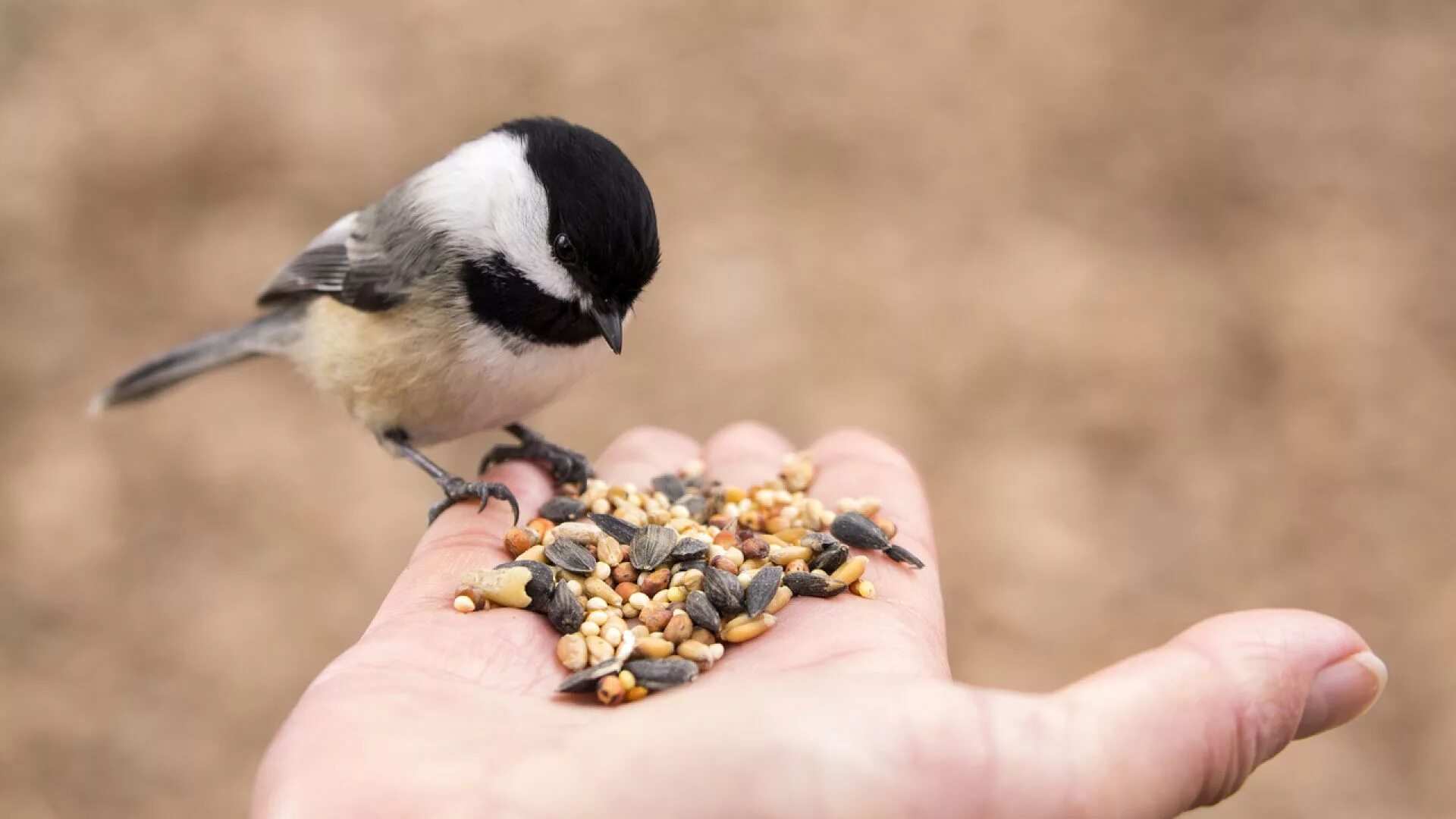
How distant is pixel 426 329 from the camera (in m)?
1.74

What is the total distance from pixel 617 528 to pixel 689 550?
16cm

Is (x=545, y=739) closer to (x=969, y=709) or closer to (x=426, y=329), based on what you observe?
(x=969, y=709)

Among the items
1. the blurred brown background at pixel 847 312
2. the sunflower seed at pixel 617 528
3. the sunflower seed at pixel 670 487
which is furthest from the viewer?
the blurred brown background at pixel 847 312

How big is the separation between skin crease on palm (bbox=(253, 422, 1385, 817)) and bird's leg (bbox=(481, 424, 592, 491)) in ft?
2.81

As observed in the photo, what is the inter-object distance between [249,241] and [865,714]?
3337 mm

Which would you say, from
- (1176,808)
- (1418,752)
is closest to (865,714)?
(1176,808)

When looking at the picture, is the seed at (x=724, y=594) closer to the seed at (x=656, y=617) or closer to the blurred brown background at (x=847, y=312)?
the seed at (x=656, y=617)

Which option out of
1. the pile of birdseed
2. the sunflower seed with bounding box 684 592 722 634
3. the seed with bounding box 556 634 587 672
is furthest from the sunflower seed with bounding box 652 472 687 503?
the seed with bounding box 556 634 587 672

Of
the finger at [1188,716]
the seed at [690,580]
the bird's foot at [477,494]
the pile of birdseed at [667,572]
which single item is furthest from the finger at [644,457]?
the finger at [1188,716]

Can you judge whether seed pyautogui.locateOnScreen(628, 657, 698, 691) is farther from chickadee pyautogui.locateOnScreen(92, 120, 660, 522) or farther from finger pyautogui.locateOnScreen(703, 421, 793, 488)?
finger pyautogui.locateOnScreen(703, 421, 793, 488)

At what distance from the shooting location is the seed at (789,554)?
1519 mm

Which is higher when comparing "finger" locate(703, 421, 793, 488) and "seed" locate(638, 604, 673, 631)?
"finger" locate(703, 421, 793, 488)

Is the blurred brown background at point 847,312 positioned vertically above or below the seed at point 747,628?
above

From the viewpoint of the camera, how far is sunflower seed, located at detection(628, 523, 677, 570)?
5.12 ft
